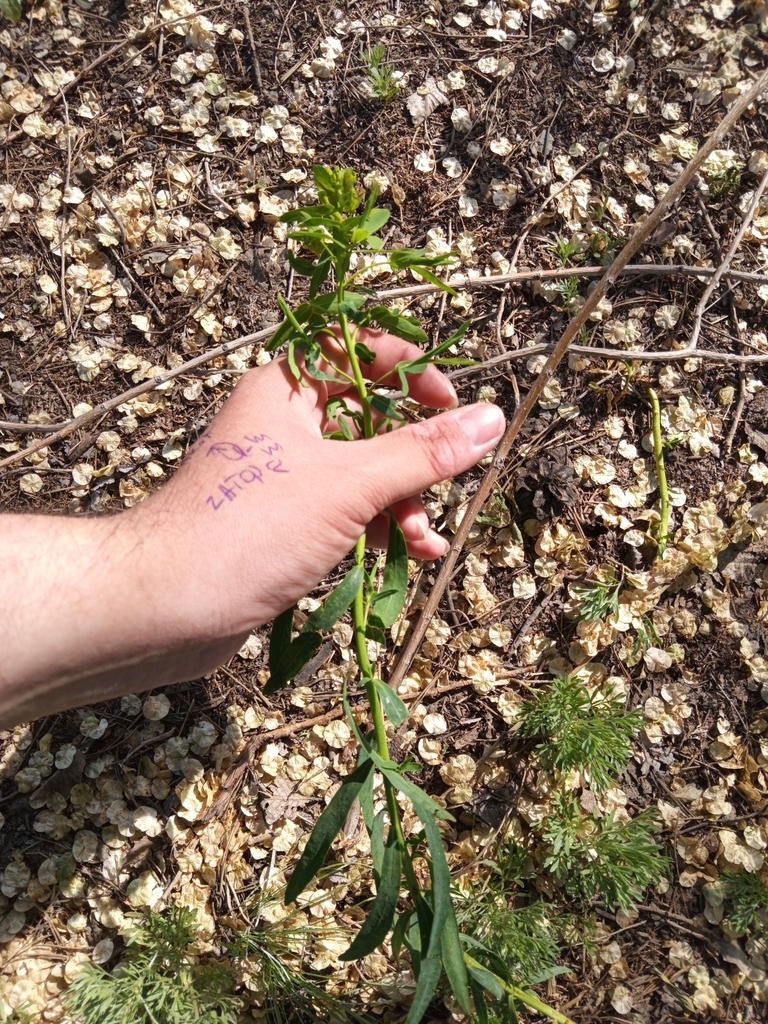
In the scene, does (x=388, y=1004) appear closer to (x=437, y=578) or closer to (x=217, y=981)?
(x=217, y=981)

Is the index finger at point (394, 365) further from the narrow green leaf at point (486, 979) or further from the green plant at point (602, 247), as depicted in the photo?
the narrow green leaf at point (486, 979)

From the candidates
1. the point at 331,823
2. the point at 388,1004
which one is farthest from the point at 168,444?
the point at 388,1004

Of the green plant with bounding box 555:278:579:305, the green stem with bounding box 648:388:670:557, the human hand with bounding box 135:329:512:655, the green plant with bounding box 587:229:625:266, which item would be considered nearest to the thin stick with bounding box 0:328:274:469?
the human hand with bounding box 135:329:512:655

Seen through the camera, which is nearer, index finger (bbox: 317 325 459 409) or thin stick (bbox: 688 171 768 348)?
index finger (bbox: 317 325 459 409)

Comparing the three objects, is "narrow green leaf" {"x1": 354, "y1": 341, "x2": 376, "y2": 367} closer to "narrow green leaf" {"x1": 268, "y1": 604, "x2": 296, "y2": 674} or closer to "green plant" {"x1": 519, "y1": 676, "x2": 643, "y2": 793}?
"narrow green leaf" {"x1": 268, "y1": 604, "x2": 296, "y2": 674}

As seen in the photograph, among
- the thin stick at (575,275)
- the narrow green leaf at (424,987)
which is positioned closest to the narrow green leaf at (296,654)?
the narrow green leaf at (424,987)

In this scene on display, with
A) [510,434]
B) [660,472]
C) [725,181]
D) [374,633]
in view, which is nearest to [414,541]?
[510,434]
